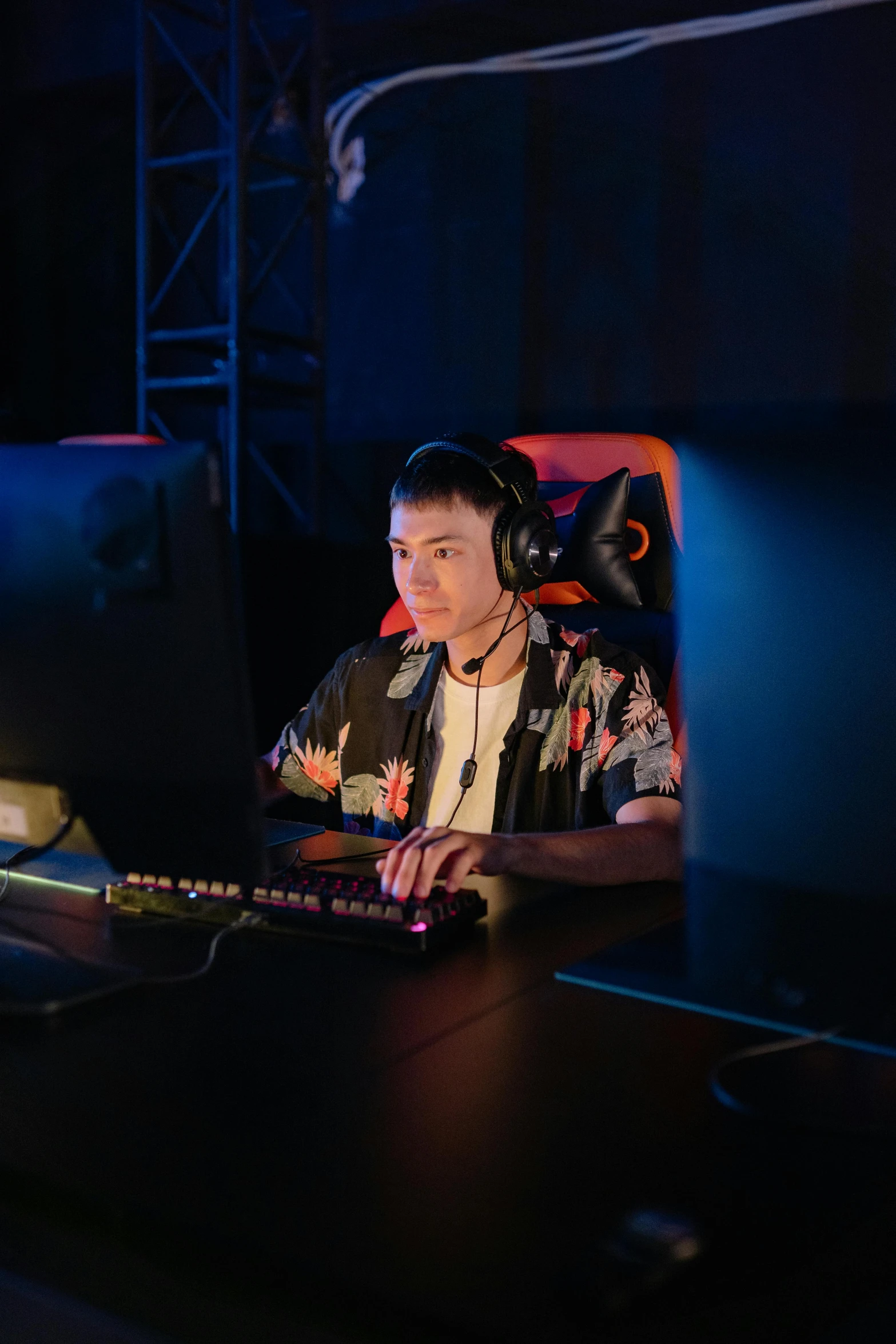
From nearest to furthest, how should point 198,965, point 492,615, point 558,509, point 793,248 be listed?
point 198,965, point 492,615, point 558,509, point 793,248

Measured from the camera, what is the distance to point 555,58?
3607mm

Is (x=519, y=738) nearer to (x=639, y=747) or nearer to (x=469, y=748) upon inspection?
(x=469, y=748)

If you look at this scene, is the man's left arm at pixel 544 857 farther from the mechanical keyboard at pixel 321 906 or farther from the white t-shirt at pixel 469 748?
the white t-shirt at pixel 469 748

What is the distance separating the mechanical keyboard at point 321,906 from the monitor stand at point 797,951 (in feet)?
0.91

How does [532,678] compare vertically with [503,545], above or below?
below

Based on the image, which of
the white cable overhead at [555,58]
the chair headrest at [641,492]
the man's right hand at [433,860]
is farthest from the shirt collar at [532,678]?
the white cable overhead at [555,58]

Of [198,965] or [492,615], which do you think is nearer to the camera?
[198,965]

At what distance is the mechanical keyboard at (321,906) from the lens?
103cm

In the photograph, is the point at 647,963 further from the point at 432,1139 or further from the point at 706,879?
the point at 432,1139

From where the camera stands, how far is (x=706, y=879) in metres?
0.79

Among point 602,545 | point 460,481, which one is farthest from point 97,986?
point 602,545

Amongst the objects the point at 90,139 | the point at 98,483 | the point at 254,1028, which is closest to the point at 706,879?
the point at 254,1028

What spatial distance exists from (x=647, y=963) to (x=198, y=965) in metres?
0.37

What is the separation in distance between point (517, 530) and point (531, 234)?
7.82 feet
